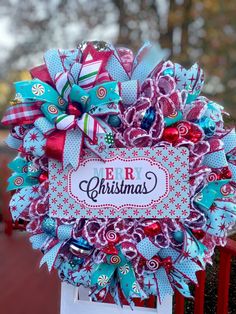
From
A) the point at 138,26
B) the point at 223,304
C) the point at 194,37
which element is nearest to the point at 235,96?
the point at 194,37

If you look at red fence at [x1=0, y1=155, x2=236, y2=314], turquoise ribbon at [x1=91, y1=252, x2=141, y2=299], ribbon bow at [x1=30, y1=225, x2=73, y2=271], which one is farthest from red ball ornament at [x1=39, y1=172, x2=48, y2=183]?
red fence at [x1=0, y1=155, x2=236, y2=314]

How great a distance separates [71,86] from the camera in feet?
3.02

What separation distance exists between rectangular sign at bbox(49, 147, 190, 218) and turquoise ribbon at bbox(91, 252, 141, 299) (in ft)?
0.33

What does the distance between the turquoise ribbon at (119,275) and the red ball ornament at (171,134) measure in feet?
0.88

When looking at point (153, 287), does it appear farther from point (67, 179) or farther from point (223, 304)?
point (223, 304)

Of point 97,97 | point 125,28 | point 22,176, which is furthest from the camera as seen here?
point 125,28

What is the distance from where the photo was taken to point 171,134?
91cm

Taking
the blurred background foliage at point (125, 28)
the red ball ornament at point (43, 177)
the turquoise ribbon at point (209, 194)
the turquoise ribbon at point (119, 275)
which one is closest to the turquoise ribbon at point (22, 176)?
the red ball ornament at point (43, 177)

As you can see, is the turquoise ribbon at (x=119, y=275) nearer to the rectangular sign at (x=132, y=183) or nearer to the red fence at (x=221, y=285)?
the rectangular sign at (x=132, y=183)

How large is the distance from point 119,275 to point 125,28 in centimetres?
289

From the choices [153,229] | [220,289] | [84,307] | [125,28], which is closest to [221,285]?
[220,289]

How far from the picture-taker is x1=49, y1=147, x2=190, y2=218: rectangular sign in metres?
0.90

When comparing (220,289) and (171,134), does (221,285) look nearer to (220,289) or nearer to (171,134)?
(220,289)

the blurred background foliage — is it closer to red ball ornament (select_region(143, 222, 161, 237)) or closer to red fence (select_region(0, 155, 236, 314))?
red fence (select_region(0, 155, 236, 314))
